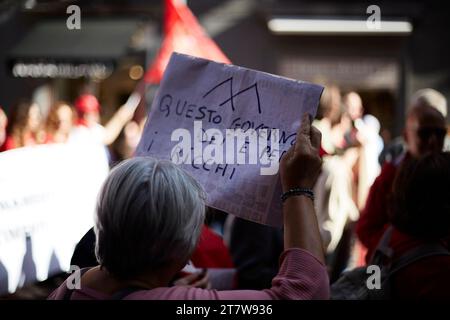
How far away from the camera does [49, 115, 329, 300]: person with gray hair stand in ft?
5.27

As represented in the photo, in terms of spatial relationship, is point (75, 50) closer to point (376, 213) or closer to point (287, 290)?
point (376, 213)

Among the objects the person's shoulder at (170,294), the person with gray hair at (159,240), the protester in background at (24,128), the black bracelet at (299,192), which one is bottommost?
the person's shoulder at (170,294)

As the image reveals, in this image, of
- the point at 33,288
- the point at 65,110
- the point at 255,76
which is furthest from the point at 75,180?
the point at 65,110

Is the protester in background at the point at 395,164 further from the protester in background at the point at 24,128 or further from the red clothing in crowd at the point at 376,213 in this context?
the protester in background at the point at 24,128

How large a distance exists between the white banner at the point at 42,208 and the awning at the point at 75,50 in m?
8.68

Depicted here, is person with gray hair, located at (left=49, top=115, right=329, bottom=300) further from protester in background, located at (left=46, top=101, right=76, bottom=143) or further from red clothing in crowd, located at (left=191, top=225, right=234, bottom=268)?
protester in background, located at (left=46, top=101, right=76, bottom=143)

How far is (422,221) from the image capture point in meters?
2.34

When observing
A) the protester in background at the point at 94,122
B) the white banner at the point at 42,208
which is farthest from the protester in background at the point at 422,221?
the protester in background at the point at 94,122

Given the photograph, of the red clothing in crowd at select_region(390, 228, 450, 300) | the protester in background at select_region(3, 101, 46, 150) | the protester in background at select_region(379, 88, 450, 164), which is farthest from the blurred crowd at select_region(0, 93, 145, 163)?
the red clothing in crowd at select_region(390, 228, 450, 300)

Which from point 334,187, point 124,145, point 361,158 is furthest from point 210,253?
point 124,145

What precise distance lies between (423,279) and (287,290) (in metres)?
0.80

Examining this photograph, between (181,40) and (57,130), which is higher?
(181,40)

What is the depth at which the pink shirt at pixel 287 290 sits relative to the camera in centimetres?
160
